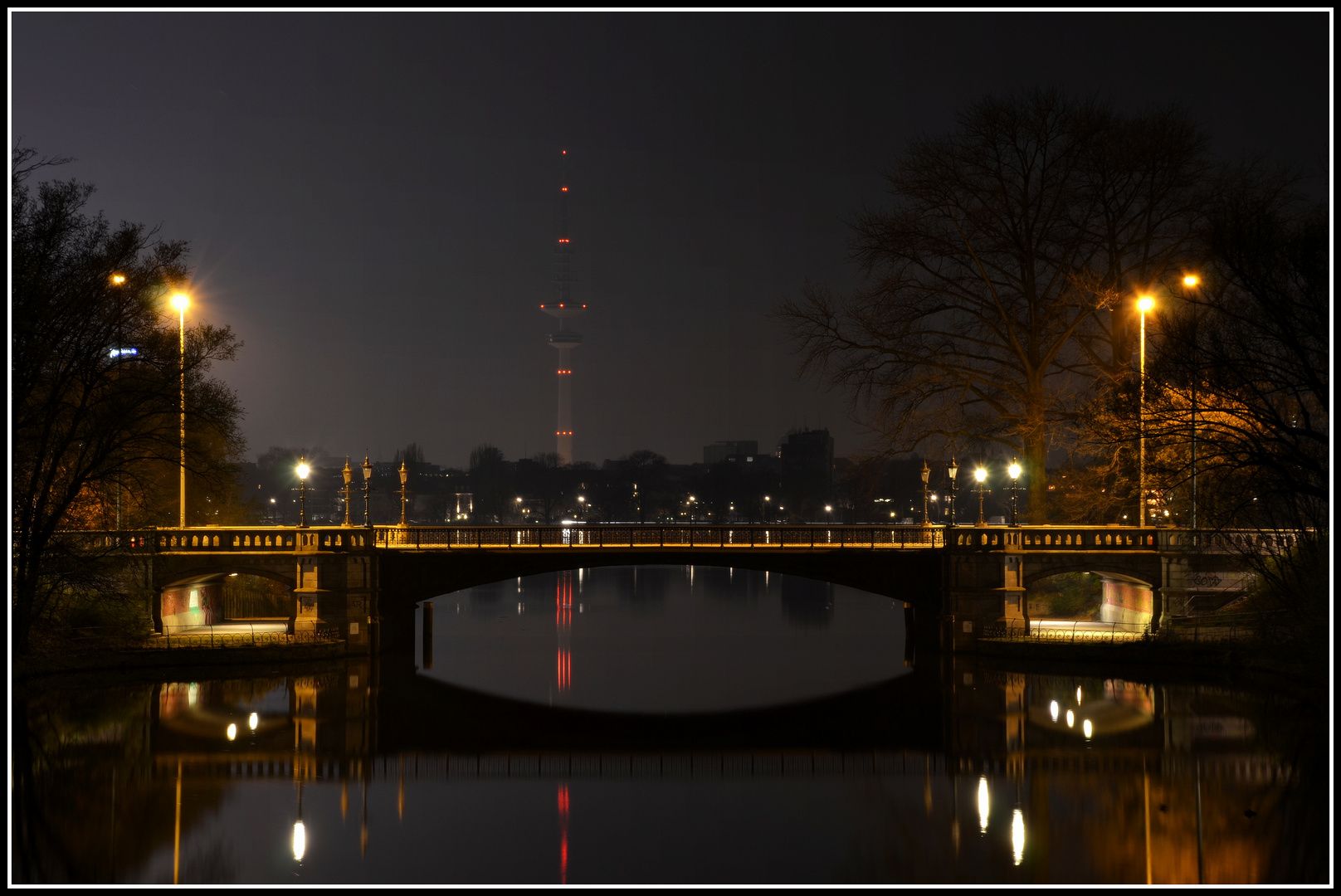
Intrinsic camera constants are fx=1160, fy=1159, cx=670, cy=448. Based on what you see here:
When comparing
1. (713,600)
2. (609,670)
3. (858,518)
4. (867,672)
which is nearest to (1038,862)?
(867,672)


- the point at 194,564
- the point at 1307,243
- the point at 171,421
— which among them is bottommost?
the point at 194,564

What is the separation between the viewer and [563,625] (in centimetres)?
6275

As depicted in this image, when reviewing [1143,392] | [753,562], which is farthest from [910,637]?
[1143,392]

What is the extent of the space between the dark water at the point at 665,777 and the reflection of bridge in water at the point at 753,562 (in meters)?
2.35

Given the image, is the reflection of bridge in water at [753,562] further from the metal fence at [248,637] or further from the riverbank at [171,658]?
the riverbank at [171,658]

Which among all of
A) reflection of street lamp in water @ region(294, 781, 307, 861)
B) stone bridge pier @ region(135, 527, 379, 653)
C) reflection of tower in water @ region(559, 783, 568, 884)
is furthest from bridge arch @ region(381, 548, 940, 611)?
reflection of street lamp in water @ region(294, 781, 307, 861)

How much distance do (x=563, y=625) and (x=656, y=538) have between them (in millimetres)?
20278

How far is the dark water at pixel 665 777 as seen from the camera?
19.9 metres

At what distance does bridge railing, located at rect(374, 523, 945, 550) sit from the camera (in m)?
42.1

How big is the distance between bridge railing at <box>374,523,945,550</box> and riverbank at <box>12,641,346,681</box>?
4.84 m

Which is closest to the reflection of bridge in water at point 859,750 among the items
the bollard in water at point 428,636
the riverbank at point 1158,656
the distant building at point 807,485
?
the riverbank at point 1158,656

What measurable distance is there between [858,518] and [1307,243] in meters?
127

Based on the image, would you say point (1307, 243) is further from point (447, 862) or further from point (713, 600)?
point (713, 600)

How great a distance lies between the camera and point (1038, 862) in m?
19.5
